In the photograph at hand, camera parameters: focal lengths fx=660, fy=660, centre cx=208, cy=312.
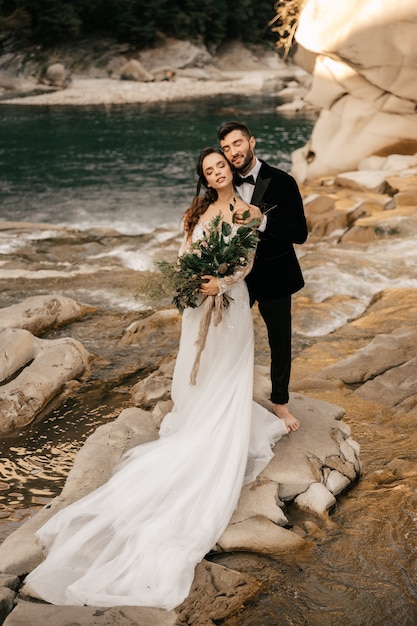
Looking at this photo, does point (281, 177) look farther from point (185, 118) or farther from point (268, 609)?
point (185, 118)

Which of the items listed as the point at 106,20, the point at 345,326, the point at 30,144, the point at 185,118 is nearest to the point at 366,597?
the point at 345,326

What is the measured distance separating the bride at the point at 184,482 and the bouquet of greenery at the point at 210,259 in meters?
0.07

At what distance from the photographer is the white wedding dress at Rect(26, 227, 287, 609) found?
3.07 m

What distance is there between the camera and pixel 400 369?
5551mm

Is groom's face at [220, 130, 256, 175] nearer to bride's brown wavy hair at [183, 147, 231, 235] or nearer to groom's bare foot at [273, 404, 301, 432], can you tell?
bride's brown wavy hair at [183, 147, 231, 235]

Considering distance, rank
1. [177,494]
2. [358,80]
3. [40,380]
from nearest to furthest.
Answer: [177,494]
[40,380]
[358,80]

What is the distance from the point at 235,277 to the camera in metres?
3.71

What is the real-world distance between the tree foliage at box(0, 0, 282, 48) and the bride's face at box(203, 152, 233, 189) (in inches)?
1395

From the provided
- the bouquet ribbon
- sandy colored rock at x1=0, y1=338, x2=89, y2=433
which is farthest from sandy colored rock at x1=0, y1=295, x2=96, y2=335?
the bouquet ribbon

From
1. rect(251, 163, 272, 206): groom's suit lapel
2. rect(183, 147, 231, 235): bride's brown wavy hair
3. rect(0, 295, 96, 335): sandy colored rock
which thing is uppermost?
rect(251, 163, 272, 206): groom's suit lapel

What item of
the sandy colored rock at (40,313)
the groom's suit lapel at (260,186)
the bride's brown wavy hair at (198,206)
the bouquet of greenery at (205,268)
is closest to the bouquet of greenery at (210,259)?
the bouquet of greenery at (205,268)

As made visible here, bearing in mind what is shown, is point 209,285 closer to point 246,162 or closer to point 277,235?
point 277,235

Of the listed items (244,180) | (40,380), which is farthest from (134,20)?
(244,180)

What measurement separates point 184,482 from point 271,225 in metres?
1.52
